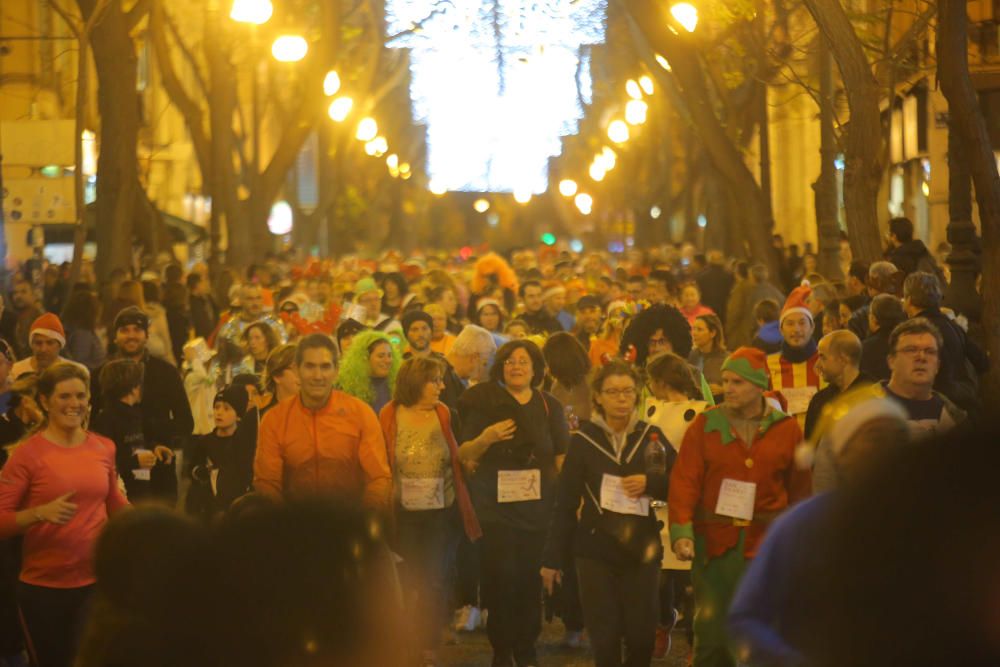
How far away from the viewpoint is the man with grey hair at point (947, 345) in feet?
33.3

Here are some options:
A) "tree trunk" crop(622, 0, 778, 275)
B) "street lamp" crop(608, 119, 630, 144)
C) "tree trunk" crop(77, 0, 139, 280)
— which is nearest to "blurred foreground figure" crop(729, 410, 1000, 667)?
"tree trunk" crop(77, 0, 139, 280)

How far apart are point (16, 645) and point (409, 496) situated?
7.09 feet

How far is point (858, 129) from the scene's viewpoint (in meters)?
16.5

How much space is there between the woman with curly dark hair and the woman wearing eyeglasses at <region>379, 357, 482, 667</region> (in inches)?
132

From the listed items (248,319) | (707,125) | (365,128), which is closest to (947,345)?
(248,319)

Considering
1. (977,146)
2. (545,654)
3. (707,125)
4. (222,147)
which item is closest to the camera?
(545,654)

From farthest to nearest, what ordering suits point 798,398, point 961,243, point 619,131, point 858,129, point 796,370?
point 619,131 → point 858,129 → point 961,243 → point 796,370 → point 798,398

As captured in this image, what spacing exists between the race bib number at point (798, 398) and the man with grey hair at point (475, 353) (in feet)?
6.03

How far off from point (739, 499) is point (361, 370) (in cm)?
396

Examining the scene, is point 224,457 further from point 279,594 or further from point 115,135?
point 115,135

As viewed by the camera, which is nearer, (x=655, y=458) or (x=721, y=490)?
(x=721, y=490)

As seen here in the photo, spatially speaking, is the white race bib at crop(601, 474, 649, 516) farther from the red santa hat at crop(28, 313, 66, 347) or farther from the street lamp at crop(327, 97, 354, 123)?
the street lamp at crop(327, 97, 354, 123)

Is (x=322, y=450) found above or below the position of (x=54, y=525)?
above

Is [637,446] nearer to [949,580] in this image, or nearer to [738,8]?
[949,580]
